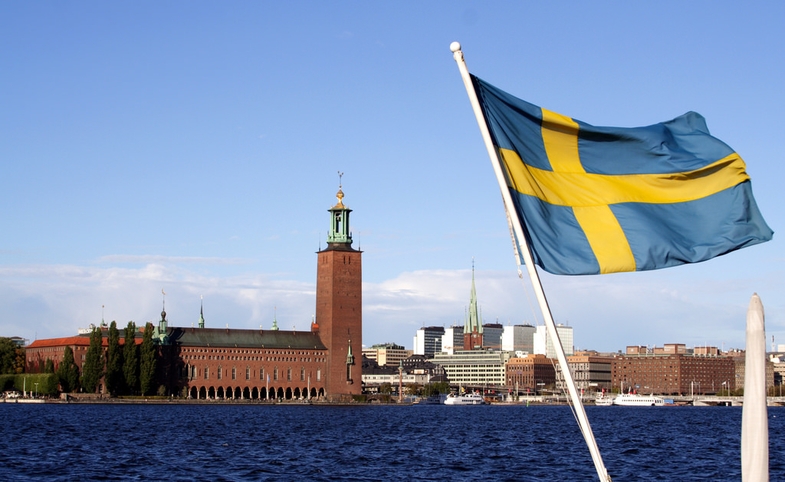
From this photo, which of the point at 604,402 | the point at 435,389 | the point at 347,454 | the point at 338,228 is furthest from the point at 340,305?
the point at 347,454

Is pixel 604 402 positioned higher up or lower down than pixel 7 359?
lower down

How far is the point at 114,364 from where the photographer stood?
10312cm

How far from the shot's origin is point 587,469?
31.6 metres

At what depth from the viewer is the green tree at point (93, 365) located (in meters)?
105

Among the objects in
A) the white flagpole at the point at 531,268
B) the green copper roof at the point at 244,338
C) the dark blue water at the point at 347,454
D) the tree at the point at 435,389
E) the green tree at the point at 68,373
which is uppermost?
the green copper roof at the point at 244,338

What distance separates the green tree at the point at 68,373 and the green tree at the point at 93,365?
3.90 feet

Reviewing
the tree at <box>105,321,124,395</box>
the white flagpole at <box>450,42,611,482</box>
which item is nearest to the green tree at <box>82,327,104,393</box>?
the tree at <box>105,321,124,395</box>

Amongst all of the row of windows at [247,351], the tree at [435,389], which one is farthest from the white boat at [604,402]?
the row of windows at [247,351]

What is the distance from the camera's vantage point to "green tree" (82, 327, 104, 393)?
105 m

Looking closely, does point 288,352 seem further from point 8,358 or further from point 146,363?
point 8,358

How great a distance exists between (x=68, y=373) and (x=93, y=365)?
3134 mm

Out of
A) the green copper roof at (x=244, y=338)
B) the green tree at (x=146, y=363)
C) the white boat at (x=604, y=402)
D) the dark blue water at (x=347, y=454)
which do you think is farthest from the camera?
the white boat at (x=604, y=402)

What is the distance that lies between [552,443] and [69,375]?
2772 inches

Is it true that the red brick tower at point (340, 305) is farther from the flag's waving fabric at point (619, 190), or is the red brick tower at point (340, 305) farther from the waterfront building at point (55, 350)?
the flag's waving fabric at point (619, 190)
